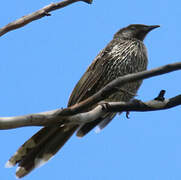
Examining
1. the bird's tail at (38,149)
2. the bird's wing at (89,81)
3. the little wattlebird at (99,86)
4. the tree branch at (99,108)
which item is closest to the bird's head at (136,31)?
the little wattlebird at (99,86)

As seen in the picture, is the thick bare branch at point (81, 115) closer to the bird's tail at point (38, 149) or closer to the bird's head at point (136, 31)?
the bird's tail at point (38, 149)

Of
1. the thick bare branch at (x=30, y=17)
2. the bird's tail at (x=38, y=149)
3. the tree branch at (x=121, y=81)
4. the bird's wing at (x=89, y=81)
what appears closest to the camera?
the tree branch at (x=121, y=81)

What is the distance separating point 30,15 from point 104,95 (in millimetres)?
1663

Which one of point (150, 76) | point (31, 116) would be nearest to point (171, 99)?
point (150, 76)

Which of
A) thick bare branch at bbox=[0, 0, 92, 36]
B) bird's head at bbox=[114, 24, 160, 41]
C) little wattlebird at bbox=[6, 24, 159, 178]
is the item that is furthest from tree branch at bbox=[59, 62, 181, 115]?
bird's head at bbox=[114, 24, 160, 41]

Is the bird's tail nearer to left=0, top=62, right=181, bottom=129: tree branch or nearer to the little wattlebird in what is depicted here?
the little wattlebird

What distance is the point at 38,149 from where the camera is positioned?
546cm

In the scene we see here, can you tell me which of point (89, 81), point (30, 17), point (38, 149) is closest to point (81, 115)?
point (38, 149)

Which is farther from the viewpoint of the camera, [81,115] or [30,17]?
[30,17]

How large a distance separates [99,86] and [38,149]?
1.49 m

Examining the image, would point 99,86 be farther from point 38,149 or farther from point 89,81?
point 38,149

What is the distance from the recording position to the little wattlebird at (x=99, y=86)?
535cm

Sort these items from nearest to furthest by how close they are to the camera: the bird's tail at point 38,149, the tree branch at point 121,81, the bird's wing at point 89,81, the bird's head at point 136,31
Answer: the tree branch at point 121,81 < the bird's tail at point 38,149 < the bird's wing at point 89,81 < the bird's head at point 136,31

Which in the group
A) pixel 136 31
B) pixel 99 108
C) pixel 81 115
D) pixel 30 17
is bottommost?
pixel 81 115
